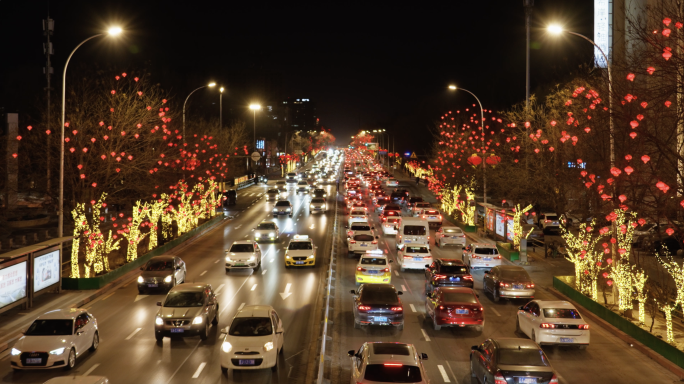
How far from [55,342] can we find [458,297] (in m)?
11.8

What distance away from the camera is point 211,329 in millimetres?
21000

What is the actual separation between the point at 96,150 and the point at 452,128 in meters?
52.5

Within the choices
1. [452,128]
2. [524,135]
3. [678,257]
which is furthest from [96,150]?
[452,128]

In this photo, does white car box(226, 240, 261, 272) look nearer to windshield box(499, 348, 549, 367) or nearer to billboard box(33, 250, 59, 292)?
billboard box(33, 250, 59, 292)

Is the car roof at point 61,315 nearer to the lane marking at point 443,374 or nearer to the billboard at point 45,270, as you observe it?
the billboard at point 45,270

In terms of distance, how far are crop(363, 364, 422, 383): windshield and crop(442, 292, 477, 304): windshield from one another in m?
8.31

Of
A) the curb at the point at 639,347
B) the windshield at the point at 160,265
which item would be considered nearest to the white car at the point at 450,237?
the curb at the point at 639,347

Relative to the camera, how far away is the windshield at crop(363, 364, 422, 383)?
1245 centimetres

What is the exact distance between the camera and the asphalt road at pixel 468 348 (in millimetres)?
16406

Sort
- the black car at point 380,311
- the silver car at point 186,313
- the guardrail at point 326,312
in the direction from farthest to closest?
the black car at point 380,311 < the silver car at point 186,313 < the guardrail at point 326,312

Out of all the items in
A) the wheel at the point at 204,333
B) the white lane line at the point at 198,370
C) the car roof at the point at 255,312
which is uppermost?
the car roof at the point at 255,312

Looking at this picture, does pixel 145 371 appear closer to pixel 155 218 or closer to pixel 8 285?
pixel 8 285

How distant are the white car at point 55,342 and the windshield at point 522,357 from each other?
35.0ft

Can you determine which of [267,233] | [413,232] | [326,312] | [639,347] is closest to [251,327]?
[326,312]
